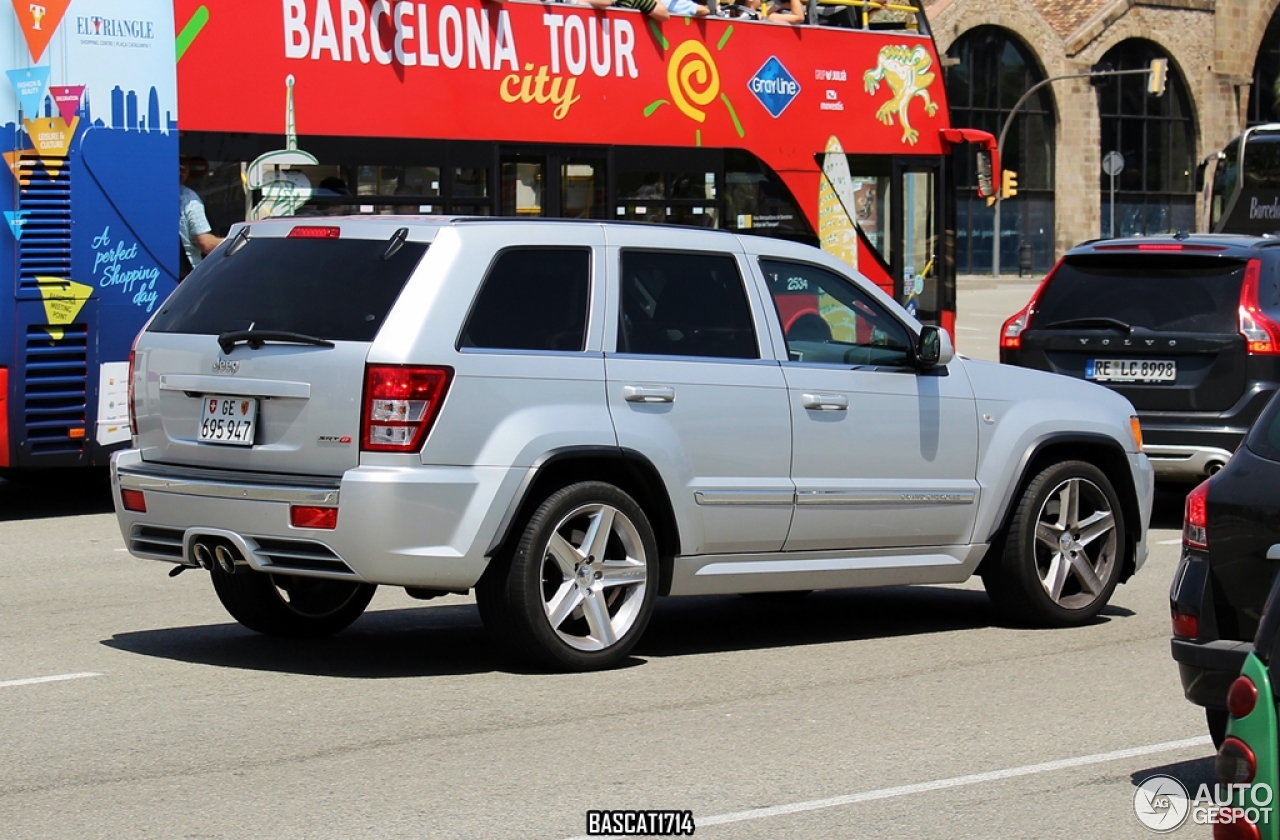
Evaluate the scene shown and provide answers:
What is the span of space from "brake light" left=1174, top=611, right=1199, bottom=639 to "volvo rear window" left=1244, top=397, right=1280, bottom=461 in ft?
1.66

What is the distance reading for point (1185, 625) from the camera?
5.61m

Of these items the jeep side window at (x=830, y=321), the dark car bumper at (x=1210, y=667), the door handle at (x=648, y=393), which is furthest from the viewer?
the jeep side window at (x=830, y=321)

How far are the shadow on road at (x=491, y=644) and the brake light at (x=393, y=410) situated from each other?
1064 mm

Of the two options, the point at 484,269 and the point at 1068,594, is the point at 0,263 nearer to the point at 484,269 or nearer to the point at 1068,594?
the point at 484,269

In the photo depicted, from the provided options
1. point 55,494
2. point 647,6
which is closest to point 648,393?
point 647,6

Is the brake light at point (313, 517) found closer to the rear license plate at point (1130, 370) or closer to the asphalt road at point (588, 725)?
the asphalt road at point (588, 725)

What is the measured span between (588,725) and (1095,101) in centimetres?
5578

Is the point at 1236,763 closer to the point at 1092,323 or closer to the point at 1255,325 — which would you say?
the point at 1255,325

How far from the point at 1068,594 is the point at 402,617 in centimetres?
310

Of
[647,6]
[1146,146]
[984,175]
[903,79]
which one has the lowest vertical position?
[984,175]

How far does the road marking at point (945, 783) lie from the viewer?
5617 millimetres

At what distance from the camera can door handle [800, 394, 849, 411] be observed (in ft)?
27.5

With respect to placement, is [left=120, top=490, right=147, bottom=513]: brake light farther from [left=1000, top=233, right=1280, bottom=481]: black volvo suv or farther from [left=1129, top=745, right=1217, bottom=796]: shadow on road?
[left=1000, top=233, right=1280, bottom=481]: black volvo suv

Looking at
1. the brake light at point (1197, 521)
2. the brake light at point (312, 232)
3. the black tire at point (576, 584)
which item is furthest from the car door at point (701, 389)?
the brake light at point (1197, 521)
